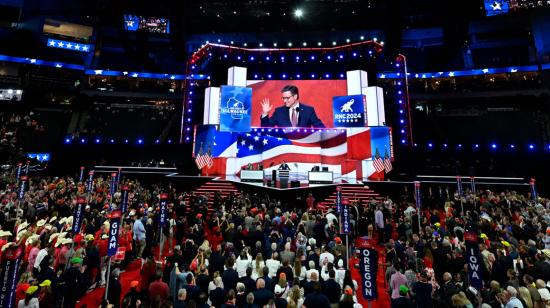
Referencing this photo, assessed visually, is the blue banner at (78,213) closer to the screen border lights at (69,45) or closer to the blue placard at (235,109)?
the blue placard at (235,109)

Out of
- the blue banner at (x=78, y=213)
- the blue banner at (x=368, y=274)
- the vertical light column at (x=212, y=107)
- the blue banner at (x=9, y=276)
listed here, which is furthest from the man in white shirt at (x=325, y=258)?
the vertical light column at (x=212, y=107)

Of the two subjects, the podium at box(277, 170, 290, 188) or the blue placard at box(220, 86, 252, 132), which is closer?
the podium at box(277, 170, 290, 188)

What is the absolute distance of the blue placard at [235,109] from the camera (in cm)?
2323

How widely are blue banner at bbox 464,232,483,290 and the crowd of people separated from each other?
0.59ft

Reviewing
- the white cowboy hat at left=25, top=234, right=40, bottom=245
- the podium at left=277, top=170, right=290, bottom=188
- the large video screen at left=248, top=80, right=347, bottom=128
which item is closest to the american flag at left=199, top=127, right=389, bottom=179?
the large video screen at left=248, top=80, right=347, bottom=128

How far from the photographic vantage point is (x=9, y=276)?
16.8ft

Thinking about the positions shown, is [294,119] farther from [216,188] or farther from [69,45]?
[69,45]

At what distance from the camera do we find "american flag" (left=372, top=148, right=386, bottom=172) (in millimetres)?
22328

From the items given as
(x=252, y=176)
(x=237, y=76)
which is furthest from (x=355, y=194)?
(x=237, y=76)

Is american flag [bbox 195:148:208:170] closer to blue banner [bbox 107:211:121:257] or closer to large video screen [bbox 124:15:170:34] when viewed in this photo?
blue banner [bbox 107:211:121:257]

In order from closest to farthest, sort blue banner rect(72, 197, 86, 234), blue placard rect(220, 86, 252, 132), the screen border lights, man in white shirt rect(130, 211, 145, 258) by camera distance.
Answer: blue banner rect(72, 197, 86, 234) < man in white shirt rect(130, 211, 145, 258) < blue placard rect(220, 86, 252, 132) < the screen border lights

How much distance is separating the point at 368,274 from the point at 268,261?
2464 millimetres

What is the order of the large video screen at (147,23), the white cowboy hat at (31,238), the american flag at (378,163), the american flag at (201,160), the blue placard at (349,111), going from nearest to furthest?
the white cowboy hat at (31,238)
the american flag at (378,163)
the blue placard at (349,111)
the american flag at (201,160)
the large video screen at (147,23)

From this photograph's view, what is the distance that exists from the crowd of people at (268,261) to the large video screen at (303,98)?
11.8 m
